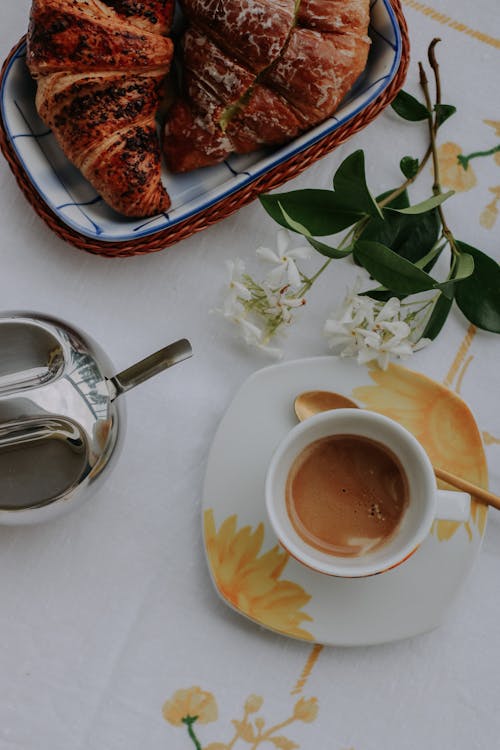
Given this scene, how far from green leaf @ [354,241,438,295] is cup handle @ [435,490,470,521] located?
0.72ft

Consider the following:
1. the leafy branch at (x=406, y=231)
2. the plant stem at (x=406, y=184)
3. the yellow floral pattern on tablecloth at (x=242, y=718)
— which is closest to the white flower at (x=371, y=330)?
the leafy branch at (x=406, y=231)

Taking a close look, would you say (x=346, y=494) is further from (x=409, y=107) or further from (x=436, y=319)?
(x=409, y=107)

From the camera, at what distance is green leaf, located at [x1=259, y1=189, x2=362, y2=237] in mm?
867

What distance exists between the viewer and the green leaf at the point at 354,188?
81cm

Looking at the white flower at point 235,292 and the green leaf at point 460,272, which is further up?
the green leaf at point 460,272

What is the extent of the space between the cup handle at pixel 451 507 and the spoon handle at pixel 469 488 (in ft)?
0.19

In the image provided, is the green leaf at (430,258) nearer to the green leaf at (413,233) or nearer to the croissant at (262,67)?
the green leaf at (413,233)

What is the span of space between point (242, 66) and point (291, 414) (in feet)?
1.28

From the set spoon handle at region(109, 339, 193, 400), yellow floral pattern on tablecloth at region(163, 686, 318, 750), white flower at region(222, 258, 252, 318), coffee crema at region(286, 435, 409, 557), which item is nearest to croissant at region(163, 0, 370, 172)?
white flower at region(222, 258, 252, 318)

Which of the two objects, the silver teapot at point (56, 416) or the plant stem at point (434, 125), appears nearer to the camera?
the silver teapot at point (56, 416)

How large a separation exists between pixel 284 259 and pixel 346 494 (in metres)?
0.27

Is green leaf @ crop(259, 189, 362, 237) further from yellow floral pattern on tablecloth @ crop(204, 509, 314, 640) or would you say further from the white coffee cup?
yellow floral pattern on tablecloth @ crop(204, 509, 314, 640)

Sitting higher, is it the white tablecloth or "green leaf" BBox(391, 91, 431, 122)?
"green leaf" BBox(391, 91, 431, 122)

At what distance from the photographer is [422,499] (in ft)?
2.64
